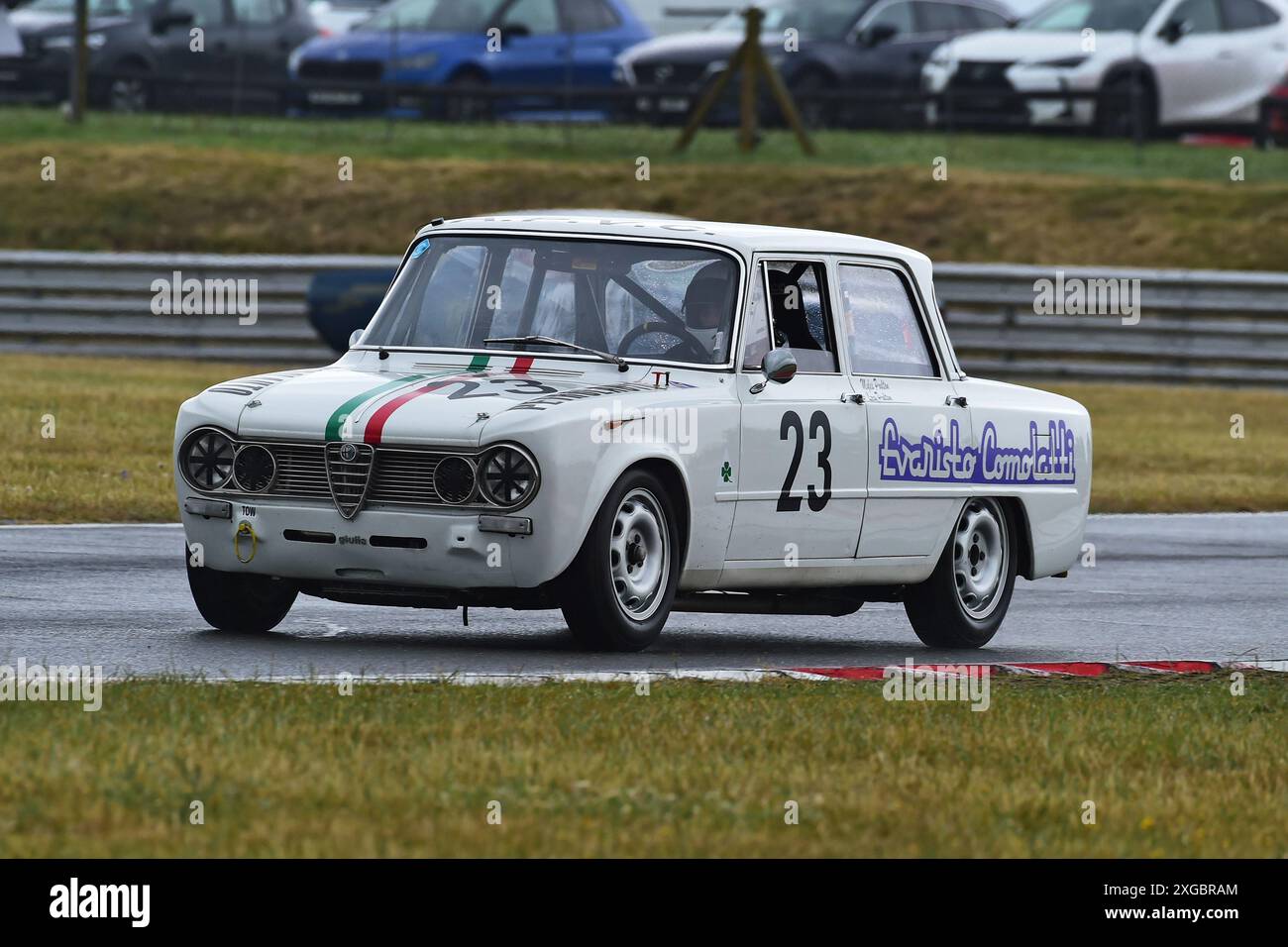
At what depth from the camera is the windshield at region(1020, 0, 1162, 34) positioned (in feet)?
96.3

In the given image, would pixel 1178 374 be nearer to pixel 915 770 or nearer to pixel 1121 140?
pixel 1121 140

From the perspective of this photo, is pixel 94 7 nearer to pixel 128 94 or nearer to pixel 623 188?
pixel 128 94

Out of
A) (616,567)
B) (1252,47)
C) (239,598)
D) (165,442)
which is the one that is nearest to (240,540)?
(239,598)

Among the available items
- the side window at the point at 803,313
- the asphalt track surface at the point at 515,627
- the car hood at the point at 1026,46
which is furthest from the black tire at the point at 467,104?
the side window at the point at 803,313

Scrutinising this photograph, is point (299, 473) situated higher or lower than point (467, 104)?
lower

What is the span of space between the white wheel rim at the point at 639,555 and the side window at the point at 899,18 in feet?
73.3

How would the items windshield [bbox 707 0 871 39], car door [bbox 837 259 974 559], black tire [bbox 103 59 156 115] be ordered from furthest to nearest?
1. black tire [bbox 103 59 156 115]
2. windshield [bbox 707 0 871 39]
3. car door [bbox 837 259 974 559]

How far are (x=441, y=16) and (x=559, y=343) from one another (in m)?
21.5

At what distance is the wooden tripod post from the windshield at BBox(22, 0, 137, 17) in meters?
7.19

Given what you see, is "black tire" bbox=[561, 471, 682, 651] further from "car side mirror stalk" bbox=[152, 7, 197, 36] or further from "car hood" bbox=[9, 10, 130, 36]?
"car hood" bbox=[9, 10, 130, 36]

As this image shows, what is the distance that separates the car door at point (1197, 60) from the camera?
29.0 m

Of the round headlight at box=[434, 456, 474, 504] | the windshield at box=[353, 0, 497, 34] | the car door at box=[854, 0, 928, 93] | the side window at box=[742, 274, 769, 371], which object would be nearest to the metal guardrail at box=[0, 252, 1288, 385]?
the car door at box=[854, 0, 928, 93]

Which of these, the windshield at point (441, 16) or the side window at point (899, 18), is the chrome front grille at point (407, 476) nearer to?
the windshield at point (441, 16)

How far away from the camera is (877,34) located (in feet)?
102
